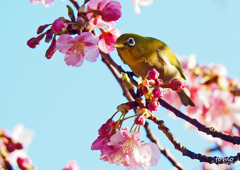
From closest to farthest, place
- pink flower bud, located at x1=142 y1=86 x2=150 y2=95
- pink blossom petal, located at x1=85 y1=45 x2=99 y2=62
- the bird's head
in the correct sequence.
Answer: pink flower bud, located at x1=142 y1=86 x2=150 y2=95 → pink blossom petal, located at x1=85 y1=45 x2=99 y2=62 → the bird's head

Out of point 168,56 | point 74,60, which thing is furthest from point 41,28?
point 168,56

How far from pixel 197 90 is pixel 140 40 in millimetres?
1472

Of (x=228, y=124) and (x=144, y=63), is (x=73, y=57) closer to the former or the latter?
(x=144, y=63)

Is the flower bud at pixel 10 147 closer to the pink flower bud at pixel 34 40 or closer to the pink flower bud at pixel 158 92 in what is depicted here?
the pink flower bud at pixel 34 40

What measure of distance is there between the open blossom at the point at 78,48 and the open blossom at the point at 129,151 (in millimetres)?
809

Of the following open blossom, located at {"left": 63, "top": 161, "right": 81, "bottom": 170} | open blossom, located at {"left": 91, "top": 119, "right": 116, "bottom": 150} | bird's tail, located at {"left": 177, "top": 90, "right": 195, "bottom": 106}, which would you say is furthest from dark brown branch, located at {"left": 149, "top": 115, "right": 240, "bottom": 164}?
bird's tail, located at {"left": 177, "top": 90, "right": 195, "bottom": 106}

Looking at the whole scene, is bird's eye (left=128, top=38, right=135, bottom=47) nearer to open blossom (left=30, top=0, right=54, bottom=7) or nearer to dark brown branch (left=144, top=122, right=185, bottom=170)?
dark brown branch (left=144, top=122, right=185, bottom=170)

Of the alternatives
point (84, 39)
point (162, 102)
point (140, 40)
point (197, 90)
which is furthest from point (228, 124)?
point (84, 39)

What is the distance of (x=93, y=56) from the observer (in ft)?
7.96

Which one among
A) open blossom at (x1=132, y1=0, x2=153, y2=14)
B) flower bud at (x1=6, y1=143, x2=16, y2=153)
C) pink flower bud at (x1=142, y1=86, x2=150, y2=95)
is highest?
open blossom at (x1=132, y1=0, x2=153, y2=14)

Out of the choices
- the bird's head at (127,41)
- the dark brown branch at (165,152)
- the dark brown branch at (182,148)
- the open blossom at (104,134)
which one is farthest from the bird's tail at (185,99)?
the open blossom at (104,134)

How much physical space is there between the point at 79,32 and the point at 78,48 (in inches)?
9.0

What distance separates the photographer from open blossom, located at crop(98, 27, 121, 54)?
100 inches

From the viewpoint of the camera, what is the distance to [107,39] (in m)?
2.56
